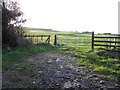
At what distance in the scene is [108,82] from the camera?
959cm

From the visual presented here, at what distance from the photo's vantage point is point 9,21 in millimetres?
20172

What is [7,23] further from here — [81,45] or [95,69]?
[95,69]

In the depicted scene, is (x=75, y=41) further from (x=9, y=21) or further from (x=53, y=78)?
(x=53, y=78)

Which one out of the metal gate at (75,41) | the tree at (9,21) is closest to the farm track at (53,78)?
the tree at (9,21)

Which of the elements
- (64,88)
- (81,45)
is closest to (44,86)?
(64,88)

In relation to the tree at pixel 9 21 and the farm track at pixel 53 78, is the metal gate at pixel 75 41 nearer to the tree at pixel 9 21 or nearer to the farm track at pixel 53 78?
the tree at pixel 9 21

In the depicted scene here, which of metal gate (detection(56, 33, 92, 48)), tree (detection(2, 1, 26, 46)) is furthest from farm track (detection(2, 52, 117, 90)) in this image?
metal gate (detection(56, 33, 92, 48))

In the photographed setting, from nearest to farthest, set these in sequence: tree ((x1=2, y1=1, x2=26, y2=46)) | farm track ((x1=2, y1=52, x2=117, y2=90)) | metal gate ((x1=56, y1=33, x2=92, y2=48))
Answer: farm track ((x1=2, y1=52, x2=117, y2=90)) → tree ((x1=2, y1=1, x2=26, y2=46)) → metal gate ((x1=56, y1=33, x2=92, y2=48))

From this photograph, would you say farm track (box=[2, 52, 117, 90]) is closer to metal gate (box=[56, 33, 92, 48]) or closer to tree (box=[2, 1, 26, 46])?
tree (box=[2, 1, 26, 46])

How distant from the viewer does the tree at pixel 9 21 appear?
19375 mm

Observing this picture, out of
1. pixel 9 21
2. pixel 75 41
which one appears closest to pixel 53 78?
pixel 9 21

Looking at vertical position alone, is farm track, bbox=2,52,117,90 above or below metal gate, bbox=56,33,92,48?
below

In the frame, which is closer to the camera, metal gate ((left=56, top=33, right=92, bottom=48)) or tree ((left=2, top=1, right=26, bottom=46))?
tree ((left=2, top=1, right=26, bottom=46))

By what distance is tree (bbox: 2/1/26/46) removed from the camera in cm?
1938
